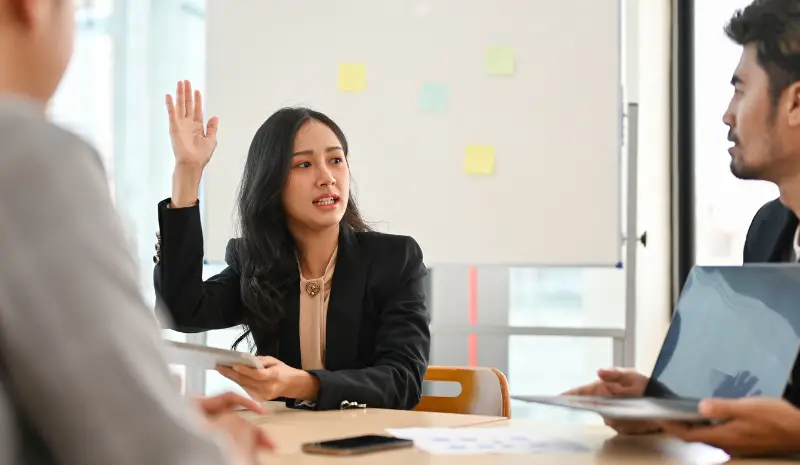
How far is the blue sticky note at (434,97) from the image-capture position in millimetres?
3316

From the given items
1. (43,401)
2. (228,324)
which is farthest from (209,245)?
(43,401)

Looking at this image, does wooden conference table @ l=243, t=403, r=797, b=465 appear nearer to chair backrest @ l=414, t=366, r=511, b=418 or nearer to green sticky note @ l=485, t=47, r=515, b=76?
chair backrest @ l=414, t=366, r=511, b=418

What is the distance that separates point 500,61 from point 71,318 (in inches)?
115

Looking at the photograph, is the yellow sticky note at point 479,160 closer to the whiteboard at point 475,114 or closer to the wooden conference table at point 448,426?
the whiteboard at point 475,114

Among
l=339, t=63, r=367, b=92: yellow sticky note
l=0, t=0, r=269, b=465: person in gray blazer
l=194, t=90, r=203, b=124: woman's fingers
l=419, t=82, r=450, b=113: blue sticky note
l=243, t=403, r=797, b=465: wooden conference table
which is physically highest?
l=339, t=63, r=367, b=92: yellow sticky note

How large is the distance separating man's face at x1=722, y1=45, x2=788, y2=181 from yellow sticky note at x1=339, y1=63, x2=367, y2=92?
1.99 meters

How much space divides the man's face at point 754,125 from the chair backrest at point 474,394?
2.38ft

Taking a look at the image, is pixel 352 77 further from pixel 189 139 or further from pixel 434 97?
pixel 189 139

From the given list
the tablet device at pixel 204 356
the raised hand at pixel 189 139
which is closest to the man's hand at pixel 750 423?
the tablet device at pixel 204 356

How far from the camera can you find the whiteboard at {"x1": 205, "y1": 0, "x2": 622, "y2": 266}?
320 cm

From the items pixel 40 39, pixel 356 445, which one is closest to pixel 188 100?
pixel 356 445

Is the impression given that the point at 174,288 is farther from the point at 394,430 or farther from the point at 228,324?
the point at 394,430

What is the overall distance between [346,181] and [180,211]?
40cm

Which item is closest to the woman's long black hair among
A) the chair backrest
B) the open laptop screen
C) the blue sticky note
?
the chair backrest
